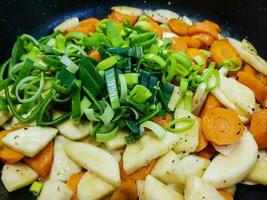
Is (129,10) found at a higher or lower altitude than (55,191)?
higher

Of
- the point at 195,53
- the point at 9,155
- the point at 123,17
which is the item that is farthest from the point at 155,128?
the point at 123,17

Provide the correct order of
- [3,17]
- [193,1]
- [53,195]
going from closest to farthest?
[53,195]
[3,17]
[193,1]

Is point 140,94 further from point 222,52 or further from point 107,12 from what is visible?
point 107,12

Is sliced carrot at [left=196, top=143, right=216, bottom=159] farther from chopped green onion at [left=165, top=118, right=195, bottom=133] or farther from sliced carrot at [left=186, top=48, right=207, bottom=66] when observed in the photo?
sliced carrot at [left=186, top=48, right=207, bottom=66]

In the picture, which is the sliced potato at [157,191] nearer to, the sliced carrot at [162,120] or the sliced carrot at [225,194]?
the sliced carrot at [225,194]

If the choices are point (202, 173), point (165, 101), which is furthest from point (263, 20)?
point (202, 173)

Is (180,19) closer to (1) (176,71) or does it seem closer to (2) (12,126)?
(1) (176,71)

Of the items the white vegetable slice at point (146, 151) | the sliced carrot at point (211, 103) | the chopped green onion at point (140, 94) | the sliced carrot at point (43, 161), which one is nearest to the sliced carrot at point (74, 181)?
the sliced carrot at point (43, 161)
